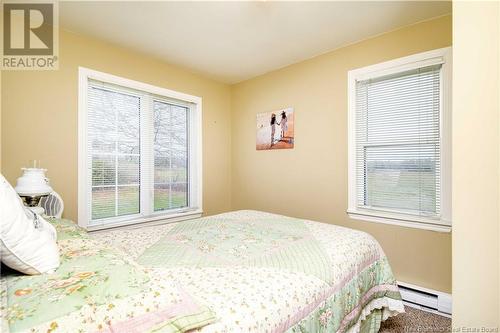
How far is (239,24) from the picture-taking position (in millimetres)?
2309

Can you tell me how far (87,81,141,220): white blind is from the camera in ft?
8.68

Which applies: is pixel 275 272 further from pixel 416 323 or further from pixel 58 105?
pixel 58 105

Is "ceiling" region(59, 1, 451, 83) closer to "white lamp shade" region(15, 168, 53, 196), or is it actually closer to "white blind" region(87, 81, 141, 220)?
"white blind" region(87, 81, 141, 220)

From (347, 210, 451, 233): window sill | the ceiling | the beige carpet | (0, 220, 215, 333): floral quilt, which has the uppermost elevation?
the ceiling

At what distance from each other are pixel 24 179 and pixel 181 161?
183cm

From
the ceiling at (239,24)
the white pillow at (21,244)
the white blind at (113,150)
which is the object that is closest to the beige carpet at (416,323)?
the white pillow at (21,244)

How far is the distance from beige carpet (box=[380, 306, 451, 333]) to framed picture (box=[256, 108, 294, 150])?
2045mm

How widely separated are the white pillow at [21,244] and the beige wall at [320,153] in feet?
8.37

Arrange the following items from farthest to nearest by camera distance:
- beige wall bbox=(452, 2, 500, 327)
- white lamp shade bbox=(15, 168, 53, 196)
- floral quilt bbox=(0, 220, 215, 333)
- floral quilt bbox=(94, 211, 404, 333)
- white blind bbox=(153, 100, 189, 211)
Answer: white blind bbox=(153, 100, 189, 211), white lamp shade bbox=(15, 168, 53, 196), floral quilt bbox=(94, 211, 404, 333), beige wall bbox=(452, 2, 500, 327), floral quilt bbox=(0, 220, 215, 333)

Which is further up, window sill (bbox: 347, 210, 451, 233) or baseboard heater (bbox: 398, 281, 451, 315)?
window sill (bbox: 347, 210, 451, 233)

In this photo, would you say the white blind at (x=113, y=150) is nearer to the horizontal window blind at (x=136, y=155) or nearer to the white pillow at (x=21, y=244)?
the horizontal window blind at (x=136, y=155)

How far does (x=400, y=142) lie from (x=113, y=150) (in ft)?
9.94

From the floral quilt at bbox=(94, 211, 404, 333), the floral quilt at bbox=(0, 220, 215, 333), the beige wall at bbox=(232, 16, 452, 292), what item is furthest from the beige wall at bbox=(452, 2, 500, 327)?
the beige wall at bbox=(232, 16, 452, 292)

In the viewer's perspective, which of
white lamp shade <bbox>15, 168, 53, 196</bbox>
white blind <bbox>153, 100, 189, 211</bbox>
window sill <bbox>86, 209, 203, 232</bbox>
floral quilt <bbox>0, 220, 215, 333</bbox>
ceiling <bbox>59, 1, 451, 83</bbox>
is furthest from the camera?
white blind <bbox>153, 100, 189, 211</bbox>
